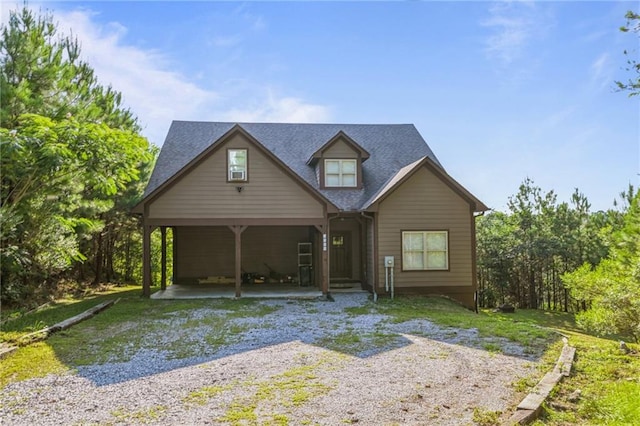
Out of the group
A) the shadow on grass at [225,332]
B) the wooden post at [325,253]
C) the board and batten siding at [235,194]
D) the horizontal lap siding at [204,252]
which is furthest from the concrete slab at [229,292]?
the board and batten siding at [235,194]

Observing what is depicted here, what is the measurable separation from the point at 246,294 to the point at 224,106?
10.9 m

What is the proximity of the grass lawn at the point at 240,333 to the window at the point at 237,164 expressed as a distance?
400 centimetres

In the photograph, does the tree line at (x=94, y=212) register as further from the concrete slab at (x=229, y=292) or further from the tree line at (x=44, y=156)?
the concrete slab at (x=229, y=292)

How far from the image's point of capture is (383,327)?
908 centimetres

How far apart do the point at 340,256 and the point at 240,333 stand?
8.56m

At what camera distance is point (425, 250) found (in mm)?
14289

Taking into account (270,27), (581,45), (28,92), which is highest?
(270,27)

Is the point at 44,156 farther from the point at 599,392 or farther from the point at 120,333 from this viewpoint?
the point at 599,392

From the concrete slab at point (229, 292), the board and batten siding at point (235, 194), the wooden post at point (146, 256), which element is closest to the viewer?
the wooden post at point (146, 256)

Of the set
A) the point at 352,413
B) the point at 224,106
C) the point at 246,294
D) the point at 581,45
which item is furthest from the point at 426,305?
the point at 224,106

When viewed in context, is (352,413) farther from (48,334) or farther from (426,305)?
(426,305)

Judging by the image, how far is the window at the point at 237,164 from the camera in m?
13.8

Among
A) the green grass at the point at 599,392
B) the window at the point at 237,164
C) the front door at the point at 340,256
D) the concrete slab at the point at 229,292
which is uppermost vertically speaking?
the window at the point at 237,164

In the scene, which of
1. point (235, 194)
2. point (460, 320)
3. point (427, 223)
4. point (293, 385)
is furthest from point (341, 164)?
point (293, 385)
